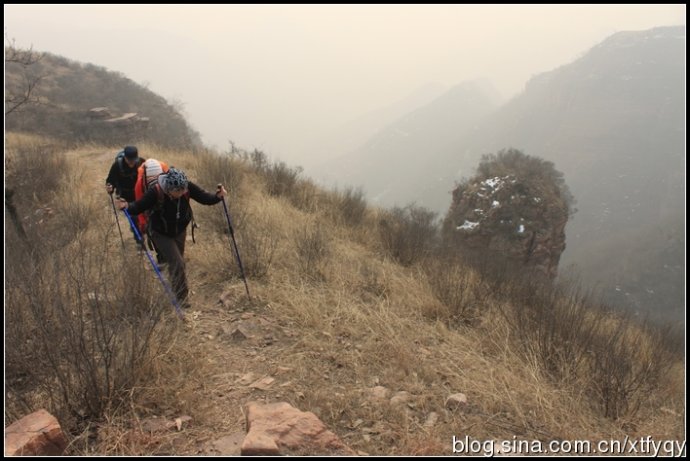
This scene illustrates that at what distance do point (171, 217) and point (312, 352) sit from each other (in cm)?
206

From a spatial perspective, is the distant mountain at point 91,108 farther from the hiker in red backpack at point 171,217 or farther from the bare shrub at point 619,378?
the bare shrub at point 619,378

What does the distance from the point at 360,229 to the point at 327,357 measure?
4828mm

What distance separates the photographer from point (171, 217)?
4.02m

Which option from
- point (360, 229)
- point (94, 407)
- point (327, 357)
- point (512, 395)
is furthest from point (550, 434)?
Answer: point (360, 229)

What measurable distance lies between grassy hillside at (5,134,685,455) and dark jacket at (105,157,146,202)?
821mm

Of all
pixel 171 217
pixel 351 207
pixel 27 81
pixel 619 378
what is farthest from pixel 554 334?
pixel 27 81

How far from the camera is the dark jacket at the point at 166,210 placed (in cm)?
383

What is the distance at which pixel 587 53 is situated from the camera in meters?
151

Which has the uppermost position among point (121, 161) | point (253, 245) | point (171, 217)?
point (121, 161)

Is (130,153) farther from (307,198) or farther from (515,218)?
(515,218)

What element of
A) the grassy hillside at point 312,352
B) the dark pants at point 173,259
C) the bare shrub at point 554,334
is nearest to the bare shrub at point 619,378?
the grassy hillside at point 312,352

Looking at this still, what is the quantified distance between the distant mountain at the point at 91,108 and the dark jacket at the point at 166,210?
1109cm

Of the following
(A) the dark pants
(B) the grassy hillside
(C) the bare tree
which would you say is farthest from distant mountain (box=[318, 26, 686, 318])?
(A) the dark pants

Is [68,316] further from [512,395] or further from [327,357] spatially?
[512,395]
